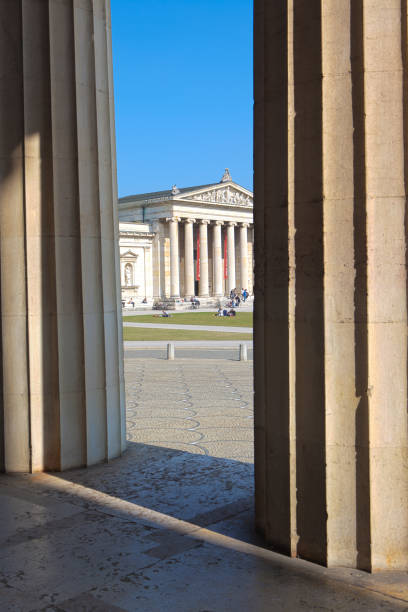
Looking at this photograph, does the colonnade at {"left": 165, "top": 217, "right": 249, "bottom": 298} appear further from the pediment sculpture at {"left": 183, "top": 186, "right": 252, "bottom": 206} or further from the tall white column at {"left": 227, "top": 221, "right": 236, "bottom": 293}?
the pediment sculpture at {"left": 183, "top": 186, "right": 252, "bottom": 206}

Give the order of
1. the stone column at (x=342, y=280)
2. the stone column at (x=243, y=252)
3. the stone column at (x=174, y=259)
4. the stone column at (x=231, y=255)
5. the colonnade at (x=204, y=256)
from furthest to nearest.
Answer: the stone column at (x=243, y=252) < the stone column at (x=231, y=255) < the colonnade at (x=204, y=256) < the stone column at (x=174, y=259) < the stone column at (x=342, y=280)

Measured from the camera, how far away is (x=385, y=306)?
465 centimetres

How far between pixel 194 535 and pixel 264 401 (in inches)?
48.0

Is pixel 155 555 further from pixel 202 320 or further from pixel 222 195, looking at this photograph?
pixel 222 195

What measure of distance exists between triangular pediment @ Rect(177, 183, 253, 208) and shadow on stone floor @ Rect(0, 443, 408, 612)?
80.3 meters

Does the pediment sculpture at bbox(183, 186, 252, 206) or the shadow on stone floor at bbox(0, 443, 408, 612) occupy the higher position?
the pediment sculpture at bbox(183, 186, 252, 206)

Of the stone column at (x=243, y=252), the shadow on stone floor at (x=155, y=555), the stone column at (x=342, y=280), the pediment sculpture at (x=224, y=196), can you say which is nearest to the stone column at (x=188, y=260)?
the pediment sculpture at (x=224, y=196)

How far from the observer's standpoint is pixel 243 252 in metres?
95.8

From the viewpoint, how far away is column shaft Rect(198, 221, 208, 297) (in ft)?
286

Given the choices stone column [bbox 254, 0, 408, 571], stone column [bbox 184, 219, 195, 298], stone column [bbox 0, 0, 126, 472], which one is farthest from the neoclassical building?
stone column [bbox 254, 0, 408, 571]

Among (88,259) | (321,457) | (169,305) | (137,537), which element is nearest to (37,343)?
(88,259)

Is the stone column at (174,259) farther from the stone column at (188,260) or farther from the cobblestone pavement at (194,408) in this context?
the cobblestone pavement at (194,408)

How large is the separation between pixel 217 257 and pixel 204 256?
359 cm

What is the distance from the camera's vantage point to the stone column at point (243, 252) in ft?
314
